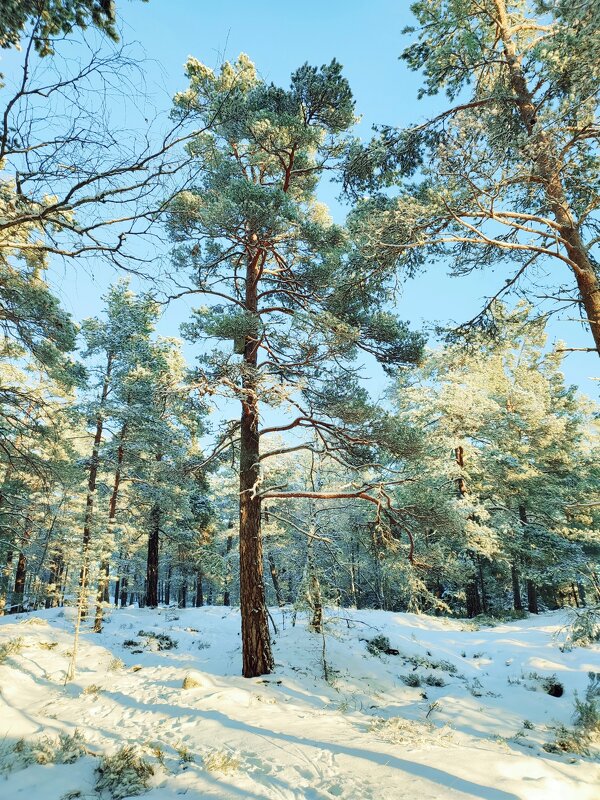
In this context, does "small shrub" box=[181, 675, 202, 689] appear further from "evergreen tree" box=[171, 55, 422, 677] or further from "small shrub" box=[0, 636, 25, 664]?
"small shrub" box=[0, 636, 25, 664]

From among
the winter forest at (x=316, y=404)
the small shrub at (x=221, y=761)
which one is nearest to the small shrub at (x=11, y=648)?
the winter forest at (x=316, y=404)

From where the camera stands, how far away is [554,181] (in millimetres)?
5641

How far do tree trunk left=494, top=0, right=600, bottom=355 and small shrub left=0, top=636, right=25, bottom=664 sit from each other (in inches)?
494

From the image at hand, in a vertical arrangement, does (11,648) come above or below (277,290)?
below

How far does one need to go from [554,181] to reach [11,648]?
1407 cm

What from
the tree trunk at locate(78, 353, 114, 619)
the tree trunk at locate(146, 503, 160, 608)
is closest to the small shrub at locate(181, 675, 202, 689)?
the tree trunk at locate(78, 353, 114, 619)

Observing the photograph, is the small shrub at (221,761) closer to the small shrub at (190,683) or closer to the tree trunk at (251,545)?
the small shrub at (190,683)

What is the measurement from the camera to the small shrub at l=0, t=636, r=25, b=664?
27.9 ft

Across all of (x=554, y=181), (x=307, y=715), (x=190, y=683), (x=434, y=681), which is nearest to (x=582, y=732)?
(x=307, y=715)

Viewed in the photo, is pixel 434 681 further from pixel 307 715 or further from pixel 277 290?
pixel 277 290

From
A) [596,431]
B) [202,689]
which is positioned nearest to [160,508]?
[202,689]

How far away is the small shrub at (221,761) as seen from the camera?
3.98 metres

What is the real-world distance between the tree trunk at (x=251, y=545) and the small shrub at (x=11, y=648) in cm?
525

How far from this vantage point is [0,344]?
11602mm
